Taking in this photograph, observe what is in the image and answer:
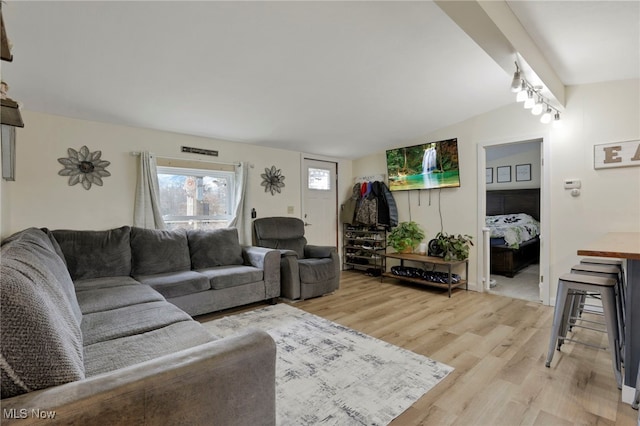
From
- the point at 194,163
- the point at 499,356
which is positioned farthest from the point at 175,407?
the point at 194,163

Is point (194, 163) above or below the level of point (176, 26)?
below

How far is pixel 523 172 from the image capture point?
630 centimetres

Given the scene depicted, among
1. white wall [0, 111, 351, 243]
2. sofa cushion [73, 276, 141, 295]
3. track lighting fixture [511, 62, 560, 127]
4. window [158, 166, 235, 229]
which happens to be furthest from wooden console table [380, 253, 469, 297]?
sofa cushion [73, 276, 141, 295]

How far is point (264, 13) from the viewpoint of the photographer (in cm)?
195

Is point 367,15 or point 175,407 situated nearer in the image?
point 175,407

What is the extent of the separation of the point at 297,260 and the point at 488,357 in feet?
7.11

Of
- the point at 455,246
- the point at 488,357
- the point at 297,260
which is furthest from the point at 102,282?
the point at 455,246

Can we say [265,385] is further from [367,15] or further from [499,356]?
[367,15]

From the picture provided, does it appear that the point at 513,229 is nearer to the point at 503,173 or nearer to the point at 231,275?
the point at 503,173

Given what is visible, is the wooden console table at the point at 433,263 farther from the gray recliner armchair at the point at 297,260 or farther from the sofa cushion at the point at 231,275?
the sofa cushion at the point at 231,275

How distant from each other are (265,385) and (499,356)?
2.01m

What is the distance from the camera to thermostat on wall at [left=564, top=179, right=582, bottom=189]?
326cm

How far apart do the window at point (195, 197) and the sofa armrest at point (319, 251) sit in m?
1.17

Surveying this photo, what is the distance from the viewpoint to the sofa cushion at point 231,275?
3.04m
